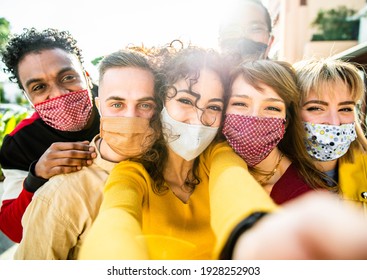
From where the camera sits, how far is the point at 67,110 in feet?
2.91

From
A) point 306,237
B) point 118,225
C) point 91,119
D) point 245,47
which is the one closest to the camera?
point 306,237

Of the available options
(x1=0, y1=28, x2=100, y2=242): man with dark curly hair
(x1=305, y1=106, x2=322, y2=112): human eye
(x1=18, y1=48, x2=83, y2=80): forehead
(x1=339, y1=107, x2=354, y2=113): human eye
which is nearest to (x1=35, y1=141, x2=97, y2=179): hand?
(x1=0, y1=28, x2=100, y2=242): man with dark curly hair

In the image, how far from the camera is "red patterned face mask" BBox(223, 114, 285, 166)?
856mm

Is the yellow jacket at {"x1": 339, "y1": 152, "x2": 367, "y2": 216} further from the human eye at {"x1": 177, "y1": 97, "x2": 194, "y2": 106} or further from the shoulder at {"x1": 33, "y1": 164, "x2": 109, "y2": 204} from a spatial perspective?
the shoulder at {"x1": 33, "y1": 164, "x2": 109, "y2": 204}

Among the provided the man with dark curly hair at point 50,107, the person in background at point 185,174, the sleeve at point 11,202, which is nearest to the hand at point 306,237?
the person in background at point 185,174

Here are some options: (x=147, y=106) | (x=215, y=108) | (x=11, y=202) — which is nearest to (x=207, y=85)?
(x=215, y=108)

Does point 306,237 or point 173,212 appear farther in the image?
point 173,212

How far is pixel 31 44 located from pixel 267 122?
75cm

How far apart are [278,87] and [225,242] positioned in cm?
51

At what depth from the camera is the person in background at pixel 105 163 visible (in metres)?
0.83

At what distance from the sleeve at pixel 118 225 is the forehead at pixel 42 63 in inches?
14.8

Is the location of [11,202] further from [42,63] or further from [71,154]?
[42,63]
